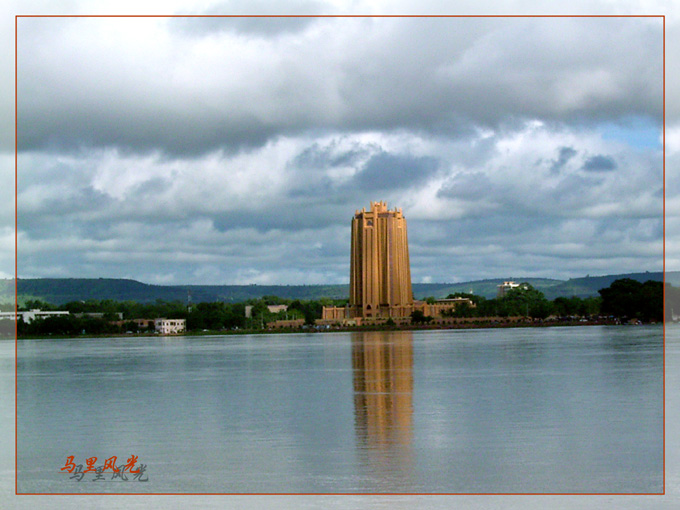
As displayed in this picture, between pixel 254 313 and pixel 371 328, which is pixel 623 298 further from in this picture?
pixel 254 313

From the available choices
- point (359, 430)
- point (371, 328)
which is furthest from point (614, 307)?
point (359, 430)

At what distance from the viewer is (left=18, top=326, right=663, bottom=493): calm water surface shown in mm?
18516

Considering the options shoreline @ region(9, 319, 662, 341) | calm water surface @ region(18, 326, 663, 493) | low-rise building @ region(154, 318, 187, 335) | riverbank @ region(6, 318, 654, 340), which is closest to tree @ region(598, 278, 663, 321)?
shoreline @ region(9, 319, 662, 341)

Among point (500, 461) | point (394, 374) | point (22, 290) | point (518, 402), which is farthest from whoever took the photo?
point (22, 290)

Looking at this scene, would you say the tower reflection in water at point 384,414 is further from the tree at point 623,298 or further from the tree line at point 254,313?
the tree at point 623,298

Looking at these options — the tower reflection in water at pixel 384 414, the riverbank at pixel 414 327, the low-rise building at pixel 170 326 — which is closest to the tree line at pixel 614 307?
the riverbank at pixel 414 327

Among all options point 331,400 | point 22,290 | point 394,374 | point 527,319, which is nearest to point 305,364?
point 394,374

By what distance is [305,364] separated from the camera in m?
59.3

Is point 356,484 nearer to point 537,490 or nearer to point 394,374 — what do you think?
point 537,490

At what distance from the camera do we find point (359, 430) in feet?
82.0

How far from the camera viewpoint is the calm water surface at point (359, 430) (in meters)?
18.5

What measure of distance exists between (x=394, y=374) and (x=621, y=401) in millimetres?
15871

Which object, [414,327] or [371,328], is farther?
[414,327]

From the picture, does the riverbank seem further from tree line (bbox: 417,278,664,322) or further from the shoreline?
tree line (bbox: 417,278,664,322)
